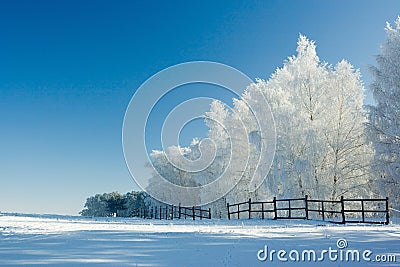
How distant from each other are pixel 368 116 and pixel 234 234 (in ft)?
46.2

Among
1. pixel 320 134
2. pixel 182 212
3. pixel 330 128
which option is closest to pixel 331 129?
pixel 330 128

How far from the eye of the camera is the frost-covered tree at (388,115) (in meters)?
19.2

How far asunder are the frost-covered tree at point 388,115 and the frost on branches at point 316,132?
1537 millimetres

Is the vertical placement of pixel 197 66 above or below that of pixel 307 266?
above

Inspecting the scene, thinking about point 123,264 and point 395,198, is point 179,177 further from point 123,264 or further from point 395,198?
point 123,264

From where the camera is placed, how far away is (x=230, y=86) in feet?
103

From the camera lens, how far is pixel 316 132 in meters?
22.7

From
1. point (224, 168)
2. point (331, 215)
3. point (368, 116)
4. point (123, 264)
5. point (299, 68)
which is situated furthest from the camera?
point (224, 168)

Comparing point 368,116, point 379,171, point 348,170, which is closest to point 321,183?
point 348,170
